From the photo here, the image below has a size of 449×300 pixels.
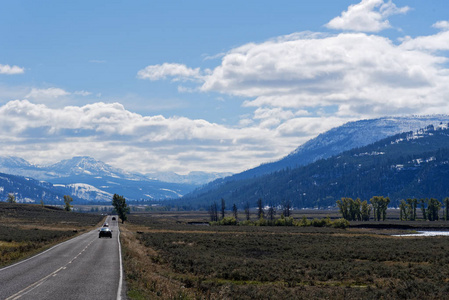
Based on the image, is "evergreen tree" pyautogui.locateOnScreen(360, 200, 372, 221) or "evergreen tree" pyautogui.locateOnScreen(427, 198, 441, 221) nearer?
"evergreen tree" pyautogui.locateOnScreen(427, 198, 441, 221)

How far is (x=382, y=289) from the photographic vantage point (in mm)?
31719

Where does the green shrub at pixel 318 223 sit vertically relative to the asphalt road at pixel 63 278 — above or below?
below

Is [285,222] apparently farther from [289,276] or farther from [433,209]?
[289,276]

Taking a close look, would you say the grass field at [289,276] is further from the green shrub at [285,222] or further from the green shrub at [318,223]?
the green shrub at [285,222]

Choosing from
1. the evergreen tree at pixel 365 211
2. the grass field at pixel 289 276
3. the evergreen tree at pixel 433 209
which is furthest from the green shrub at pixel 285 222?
the grass field at pixel 289 276

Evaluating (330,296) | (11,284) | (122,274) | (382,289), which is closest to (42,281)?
(11,284)

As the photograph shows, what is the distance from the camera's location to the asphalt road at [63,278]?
21438 millimetres

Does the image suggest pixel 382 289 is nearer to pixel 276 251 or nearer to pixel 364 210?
pixel 276 251

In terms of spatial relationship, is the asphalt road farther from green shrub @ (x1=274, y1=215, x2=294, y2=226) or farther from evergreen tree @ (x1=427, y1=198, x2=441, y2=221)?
evergreen tree @ (x1=427, y1=198, x2=441, y2=221)

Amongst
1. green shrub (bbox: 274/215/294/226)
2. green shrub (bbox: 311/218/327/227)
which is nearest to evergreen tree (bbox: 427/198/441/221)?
green shrub (bbox: 311/218/327/227)

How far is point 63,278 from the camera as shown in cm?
2641

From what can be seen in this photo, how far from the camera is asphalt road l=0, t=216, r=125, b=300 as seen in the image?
21438mm

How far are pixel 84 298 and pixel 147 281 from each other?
254 inches

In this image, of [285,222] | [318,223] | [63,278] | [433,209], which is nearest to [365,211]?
[433,209]
